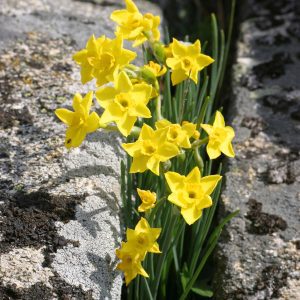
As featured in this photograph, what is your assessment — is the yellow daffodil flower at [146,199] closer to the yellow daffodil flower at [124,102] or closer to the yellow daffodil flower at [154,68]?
the yellow daffodil flower at [124,102]

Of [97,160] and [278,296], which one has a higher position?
[97,160]

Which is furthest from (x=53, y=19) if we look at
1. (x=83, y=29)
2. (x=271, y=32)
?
(x=271, y=32)

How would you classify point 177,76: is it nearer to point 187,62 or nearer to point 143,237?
point 187,62

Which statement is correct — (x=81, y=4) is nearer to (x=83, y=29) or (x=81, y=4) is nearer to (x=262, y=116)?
(x=83, y=29)

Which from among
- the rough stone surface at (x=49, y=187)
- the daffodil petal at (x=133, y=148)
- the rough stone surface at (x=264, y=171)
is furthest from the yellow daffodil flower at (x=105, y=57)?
the rough stone surface at (x=264, y=171)

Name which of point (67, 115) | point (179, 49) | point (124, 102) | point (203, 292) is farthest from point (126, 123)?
point (203, 292)

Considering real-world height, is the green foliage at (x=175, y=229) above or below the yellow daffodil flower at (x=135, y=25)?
below

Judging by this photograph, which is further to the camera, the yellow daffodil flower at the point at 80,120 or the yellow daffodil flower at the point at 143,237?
the yellow daffodil flower at the point at 80,120
